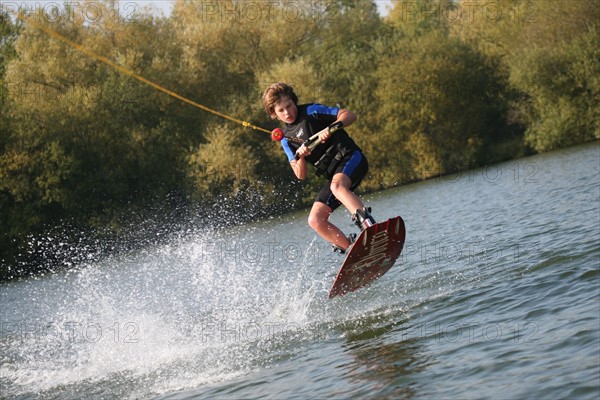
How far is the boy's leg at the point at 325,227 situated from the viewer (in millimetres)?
8609

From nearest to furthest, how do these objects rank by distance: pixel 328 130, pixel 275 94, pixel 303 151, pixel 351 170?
pixel 328 130, pixel 303 151, pixel 275 94, pixel 351 170

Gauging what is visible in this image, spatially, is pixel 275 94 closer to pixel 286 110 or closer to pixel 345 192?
pixel 286 110

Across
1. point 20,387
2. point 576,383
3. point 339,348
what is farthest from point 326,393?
point 20,387

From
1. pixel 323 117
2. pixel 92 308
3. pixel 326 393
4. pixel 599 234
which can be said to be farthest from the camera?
pixel 92 308

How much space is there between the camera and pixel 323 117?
839 centimetres

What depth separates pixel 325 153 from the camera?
28.3 ft

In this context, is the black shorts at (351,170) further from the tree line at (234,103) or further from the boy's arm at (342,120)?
the tree line at (234,103)

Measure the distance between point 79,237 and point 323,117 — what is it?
89.5 ft

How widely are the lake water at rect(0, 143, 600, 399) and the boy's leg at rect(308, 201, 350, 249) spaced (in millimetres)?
827

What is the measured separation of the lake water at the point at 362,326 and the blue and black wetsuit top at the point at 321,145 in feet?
5.51

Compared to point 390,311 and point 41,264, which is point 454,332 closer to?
point 390,311

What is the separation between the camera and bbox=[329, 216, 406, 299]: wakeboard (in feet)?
27.0

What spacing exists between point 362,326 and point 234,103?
29.4m

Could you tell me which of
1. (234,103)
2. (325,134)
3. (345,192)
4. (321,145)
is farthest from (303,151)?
(234,103)
